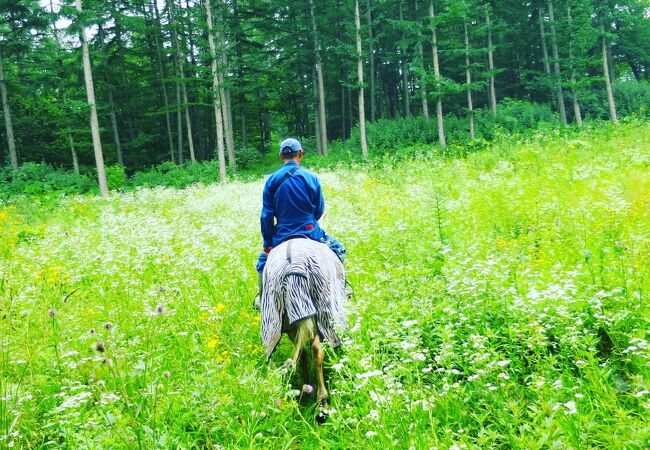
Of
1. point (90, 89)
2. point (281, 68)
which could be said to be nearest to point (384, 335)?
point (90, 89)

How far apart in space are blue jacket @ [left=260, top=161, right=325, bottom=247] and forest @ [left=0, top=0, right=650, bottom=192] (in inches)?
761

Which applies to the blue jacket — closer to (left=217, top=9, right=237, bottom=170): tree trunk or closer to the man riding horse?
the man riding horse

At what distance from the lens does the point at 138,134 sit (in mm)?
35188

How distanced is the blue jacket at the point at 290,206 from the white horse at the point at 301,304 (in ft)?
1.10

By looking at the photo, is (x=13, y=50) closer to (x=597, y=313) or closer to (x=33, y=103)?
(x=33, y=103)

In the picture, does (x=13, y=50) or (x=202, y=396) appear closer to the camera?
(x=202, y=396)

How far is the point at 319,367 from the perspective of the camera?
3.61 m

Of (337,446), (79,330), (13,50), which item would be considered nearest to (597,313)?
(337,446)

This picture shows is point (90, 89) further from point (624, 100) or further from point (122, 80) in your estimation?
point (624, 100)

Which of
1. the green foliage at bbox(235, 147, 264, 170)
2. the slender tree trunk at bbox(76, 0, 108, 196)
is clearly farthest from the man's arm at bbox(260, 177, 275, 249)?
the green foliage at bbox(235, 147, 264, 170)

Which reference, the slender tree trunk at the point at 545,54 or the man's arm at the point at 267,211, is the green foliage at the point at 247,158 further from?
the man's arm at the point at 267,211

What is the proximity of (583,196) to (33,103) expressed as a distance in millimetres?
39298

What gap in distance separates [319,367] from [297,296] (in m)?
0.62

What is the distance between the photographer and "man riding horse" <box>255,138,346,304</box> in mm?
4273
